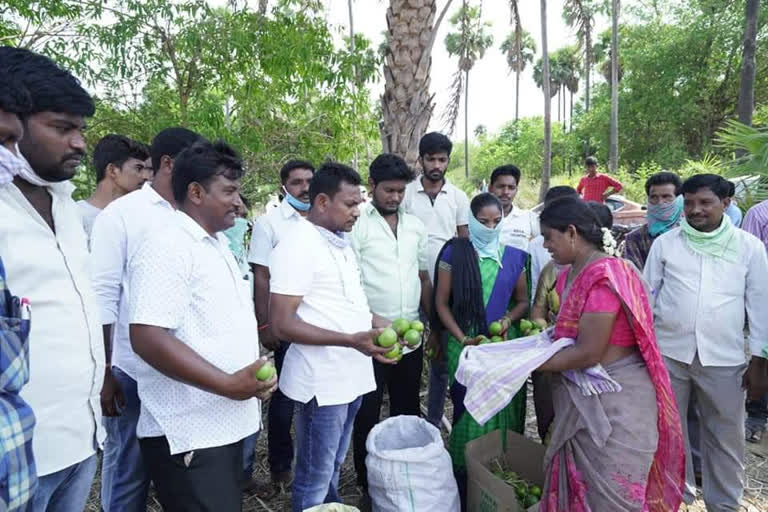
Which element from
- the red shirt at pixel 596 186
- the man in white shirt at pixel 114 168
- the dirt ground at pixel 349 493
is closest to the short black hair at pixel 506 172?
the dirt ground at pixel 349 493

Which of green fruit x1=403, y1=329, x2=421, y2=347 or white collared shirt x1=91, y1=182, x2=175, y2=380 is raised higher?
white collared shirt x1=91, y1=182, x2=175, y2=380

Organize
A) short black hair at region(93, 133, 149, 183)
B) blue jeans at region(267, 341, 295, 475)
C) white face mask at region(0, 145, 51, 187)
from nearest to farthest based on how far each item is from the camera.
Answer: white face mask at region(0, 145, 51, 187), short black hair at region(93, 133, 149, 183), blue jeans at region(267, 341, 295, 475)

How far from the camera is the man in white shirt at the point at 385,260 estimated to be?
3408 mm

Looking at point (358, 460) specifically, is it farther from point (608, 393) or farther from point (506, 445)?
point (608, 393)

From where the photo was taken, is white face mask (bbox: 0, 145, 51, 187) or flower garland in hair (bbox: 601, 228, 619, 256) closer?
white face mask (bbox: 0, 145, 51, 187)

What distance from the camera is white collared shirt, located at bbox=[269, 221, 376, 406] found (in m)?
2.42

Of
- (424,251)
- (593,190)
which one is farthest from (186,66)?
(593,190)

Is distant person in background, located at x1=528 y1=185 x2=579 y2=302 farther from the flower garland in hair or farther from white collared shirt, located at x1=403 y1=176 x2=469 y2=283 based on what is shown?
the flower garland in hair

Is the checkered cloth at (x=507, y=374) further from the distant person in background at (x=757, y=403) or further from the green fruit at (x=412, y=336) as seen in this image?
Answer: the distant person in background at (x=757, y=403)

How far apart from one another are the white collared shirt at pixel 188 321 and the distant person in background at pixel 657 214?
10.8ft

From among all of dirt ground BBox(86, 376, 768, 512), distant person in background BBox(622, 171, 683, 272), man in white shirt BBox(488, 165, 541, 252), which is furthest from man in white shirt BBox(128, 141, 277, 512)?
distant person in background BBox(622, 171, 683, 272)

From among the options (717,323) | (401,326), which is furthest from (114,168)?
(717,323)

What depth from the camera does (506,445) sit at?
3.22 metres

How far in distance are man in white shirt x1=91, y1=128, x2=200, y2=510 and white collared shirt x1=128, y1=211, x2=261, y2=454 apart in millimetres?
609
